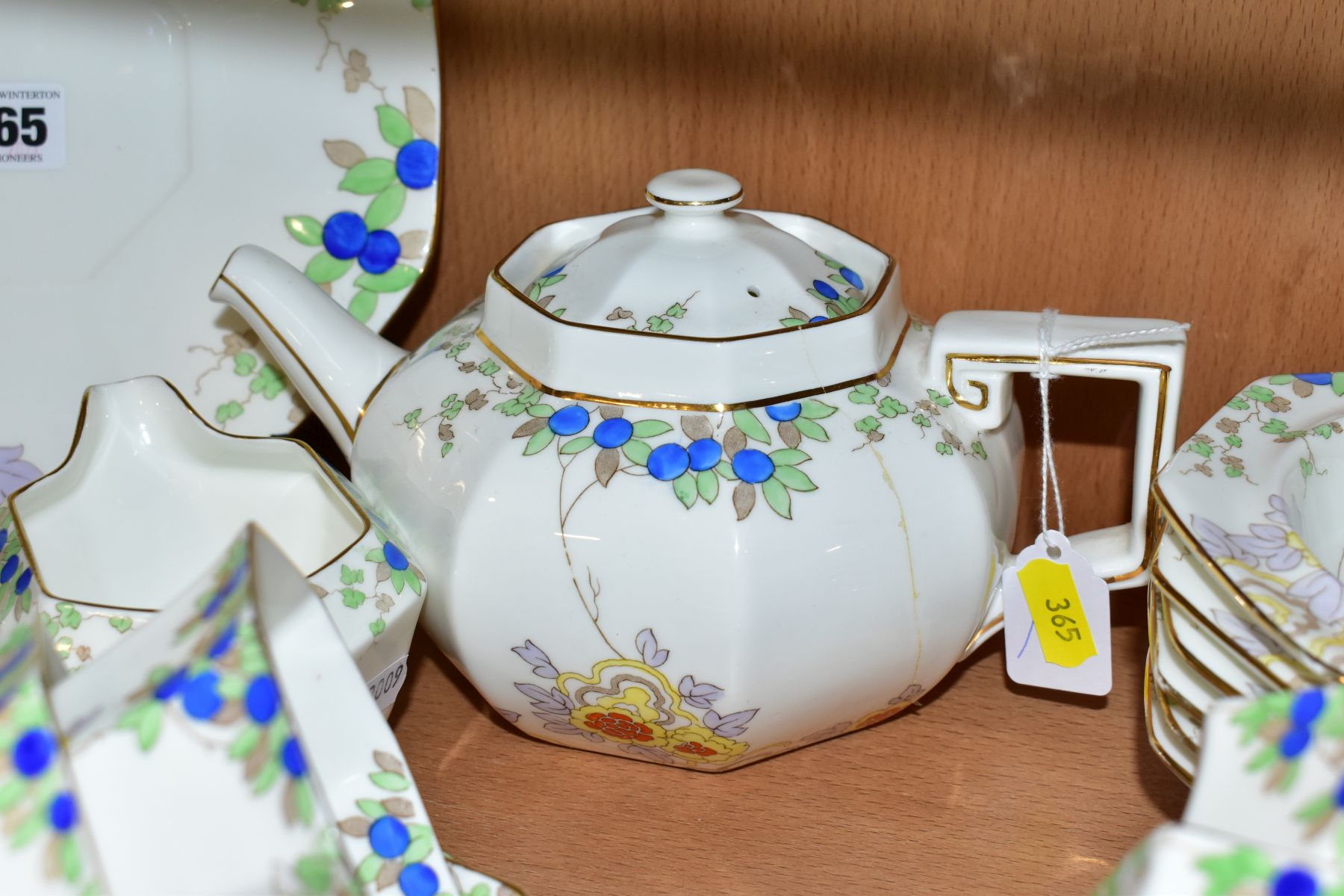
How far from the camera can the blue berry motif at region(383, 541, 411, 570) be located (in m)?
0.60

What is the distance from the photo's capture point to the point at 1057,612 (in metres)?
0.65

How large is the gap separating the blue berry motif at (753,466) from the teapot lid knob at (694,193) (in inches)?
5.5

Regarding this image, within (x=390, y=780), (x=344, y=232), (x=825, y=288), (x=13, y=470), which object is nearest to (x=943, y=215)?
(x=825, y=288)

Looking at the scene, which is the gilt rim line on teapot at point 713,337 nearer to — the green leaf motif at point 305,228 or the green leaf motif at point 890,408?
the green leaf motif at point 890,408

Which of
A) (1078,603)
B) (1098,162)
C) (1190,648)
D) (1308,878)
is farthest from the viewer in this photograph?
(1098,162)

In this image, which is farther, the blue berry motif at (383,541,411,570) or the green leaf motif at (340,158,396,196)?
the green leaf motif at (340,158,396,196)

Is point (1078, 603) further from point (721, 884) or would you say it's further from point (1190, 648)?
point (721, 884)

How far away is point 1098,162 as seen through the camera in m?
0.75

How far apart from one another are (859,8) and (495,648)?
427mm

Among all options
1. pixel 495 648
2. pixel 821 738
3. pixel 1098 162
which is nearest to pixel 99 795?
pixel 495 648

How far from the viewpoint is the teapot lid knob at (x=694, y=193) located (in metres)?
0.64

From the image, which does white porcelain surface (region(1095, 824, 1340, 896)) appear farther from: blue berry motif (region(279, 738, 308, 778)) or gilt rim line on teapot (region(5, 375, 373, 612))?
gilt rim line on teapot (region(5, 375, 373, 612))

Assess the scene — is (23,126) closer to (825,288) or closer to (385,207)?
(385,207)

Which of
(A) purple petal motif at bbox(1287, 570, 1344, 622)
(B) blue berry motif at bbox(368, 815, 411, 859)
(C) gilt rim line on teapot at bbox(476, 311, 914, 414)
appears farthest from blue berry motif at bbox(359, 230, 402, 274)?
(A) purple petal motif at bbox(1287, 570, 1344, 622)
